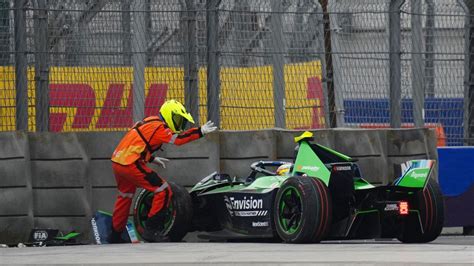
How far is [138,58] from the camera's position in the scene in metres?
14.4

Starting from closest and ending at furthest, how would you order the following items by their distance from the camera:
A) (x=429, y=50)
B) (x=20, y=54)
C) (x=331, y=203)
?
(x=331, y=203) → (x=20, y=54) → (x=429, y=50)

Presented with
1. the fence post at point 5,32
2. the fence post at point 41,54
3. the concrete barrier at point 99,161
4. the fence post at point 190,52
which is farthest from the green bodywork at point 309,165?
the fence post at point 5,32

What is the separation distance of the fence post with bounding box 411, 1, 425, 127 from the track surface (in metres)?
3.50

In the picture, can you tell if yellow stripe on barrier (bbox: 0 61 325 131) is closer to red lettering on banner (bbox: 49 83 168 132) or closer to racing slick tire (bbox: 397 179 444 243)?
red lettering on banner (bbox: 49 83 168 132)

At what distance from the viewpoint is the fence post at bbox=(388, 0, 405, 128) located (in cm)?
1451

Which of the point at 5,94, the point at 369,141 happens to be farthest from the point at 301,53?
the point at 5,94

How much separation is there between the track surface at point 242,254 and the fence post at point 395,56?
3155mm

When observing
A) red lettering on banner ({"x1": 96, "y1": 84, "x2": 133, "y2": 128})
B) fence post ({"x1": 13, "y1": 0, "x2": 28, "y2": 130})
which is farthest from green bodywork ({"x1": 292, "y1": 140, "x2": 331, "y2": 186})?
fence post ({"x1": 13, "y1": 0, "x2": 28, "y2": 130})

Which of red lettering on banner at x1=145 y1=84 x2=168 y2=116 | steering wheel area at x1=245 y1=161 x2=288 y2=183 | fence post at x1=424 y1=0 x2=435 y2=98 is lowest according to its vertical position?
steering wheel area at x1=245 y1=161 x2=288 y2=183

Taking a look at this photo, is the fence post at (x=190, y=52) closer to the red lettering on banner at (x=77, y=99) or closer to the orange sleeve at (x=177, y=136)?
the red lettering on banner at (x=77, y=99)

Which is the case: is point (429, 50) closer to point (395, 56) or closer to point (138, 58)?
point (395, 56)

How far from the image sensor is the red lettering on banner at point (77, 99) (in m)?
14.5

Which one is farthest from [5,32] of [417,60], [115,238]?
[417,60]

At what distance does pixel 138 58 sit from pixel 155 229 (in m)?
2.08
